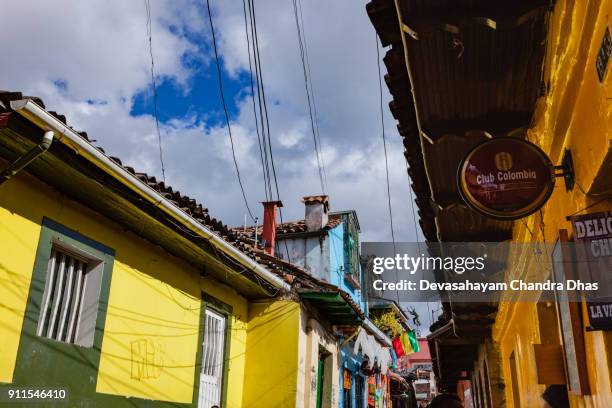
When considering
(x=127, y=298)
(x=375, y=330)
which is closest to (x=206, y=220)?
(x=127, y=298)

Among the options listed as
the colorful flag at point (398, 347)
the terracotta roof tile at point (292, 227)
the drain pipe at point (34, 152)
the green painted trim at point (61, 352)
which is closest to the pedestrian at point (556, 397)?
the green painted trim at point (61, 352)

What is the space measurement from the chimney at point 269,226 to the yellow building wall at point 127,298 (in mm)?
4625

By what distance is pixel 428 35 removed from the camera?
4.21 m

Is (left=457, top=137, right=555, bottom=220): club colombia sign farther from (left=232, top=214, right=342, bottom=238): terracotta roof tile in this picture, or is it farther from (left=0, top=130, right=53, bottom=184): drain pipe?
(left=232, top=214, right=342, bottom=238): terracotta roof tile

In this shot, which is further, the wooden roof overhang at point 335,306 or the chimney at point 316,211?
the chimney at point 316,211

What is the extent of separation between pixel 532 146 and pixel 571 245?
799mm

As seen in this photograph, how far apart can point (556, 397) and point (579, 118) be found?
3028mm

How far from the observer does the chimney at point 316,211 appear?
63.6ft

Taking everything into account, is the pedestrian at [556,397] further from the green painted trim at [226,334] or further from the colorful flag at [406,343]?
the colorful flag at [406,343]

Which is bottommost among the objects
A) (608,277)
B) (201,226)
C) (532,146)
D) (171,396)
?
(171,396)

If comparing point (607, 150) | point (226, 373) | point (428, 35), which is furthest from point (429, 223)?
point (226, 373)

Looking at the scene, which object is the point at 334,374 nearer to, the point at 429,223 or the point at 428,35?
the point at 429,223

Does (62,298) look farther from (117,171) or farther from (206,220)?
(206,220)

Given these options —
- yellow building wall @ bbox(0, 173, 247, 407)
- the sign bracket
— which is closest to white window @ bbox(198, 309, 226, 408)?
yellow building wall @ bbox(0, 173, 247, 407)
